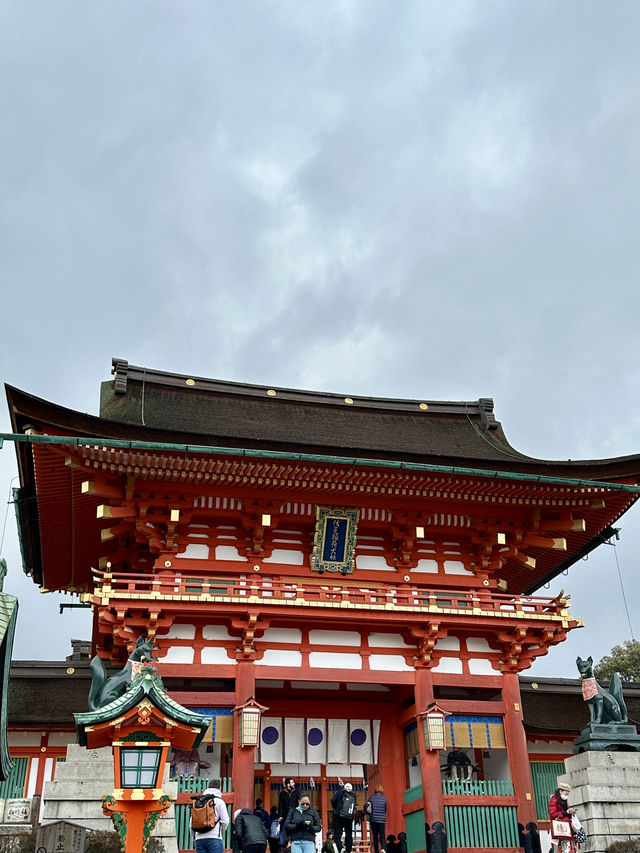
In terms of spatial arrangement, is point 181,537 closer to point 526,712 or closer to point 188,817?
point 188,817

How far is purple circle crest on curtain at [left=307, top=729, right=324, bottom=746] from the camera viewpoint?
18328 millimetres

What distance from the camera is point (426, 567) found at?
19203 mm

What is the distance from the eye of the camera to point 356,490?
704 inches

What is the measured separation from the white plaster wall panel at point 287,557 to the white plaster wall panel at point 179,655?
295 cm

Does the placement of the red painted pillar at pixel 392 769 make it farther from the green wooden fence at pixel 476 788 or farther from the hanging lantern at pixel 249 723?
the hanging lantern at pixel 249 723

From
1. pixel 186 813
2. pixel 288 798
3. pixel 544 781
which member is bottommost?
pixel 186 813

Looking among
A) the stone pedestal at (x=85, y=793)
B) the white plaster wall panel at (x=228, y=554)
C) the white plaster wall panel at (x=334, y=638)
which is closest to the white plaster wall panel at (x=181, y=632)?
Result: the white plaster wall panel at (x=228, y=554)

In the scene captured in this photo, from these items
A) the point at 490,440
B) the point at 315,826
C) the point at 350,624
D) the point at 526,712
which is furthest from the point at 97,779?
the point at 490,440

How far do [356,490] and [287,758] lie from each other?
620 centimetres

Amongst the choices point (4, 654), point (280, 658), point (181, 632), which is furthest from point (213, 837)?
point (280, 658)

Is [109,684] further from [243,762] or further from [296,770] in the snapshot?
[296,770]

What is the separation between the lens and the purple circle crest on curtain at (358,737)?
18.6 metres

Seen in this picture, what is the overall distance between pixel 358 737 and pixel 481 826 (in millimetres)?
3529

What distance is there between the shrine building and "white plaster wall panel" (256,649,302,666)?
0.03m
